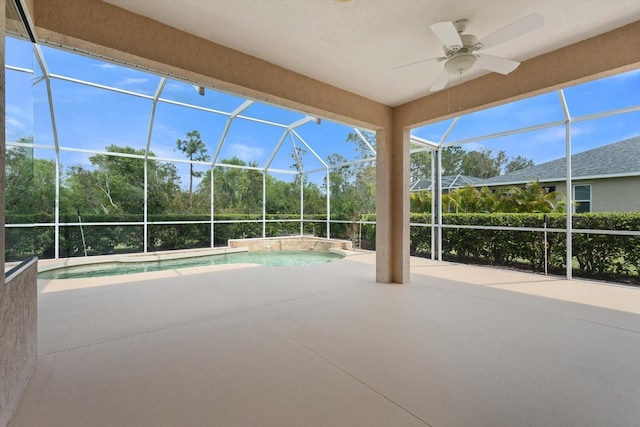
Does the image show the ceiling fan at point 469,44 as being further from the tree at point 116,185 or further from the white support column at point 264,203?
the tree at point 116,185

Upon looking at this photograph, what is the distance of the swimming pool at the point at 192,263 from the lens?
22.8ft

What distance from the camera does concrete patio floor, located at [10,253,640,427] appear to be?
175cm

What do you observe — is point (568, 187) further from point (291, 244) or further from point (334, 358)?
point (291, 244)

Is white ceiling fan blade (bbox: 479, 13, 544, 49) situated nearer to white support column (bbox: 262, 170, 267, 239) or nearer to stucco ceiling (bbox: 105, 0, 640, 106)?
stucco ceiling (bbox: 105, 0, 640, 106)

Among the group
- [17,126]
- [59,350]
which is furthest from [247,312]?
[17,126]

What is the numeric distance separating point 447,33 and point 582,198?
5806 millimetres

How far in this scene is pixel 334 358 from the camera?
94.3 inches

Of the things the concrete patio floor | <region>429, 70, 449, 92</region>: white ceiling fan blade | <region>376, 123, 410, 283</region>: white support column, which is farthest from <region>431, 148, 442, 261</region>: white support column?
<region>429, 70, 449, 92</region>: white ceiling fan blade

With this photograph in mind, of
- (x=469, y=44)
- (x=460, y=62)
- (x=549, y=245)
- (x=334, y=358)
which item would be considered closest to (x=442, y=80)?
(x=460, y=62)

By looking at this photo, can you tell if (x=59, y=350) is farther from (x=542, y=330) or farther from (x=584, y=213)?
(x=584, y=213)

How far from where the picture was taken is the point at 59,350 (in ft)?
8.36

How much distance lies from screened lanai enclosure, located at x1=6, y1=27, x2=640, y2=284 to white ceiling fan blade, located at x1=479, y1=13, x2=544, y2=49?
1.68 m

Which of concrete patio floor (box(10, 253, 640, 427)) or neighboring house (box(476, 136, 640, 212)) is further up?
neighboring house (box(476, 136, 640, 212))

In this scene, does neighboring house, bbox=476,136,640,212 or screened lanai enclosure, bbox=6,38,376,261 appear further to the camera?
screened lanai enclosure, bbox=6,38,376,261
